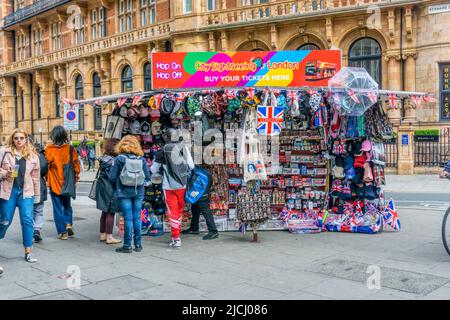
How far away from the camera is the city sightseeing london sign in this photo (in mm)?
9062

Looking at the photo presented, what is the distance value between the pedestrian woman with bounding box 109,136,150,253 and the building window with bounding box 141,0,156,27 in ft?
77.8

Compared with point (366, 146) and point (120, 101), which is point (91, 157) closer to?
point (120, 101)

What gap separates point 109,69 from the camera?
3319 cm

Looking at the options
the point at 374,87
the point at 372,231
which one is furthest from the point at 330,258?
the point at 374,87

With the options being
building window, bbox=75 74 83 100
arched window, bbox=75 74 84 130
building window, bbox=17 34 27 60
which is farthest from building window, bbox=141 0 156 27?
building window, bbox=17 34 27 60

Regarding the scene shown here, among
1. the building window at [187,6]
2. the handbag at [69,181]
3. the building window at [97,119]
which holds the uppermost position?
the building window at [187,6]

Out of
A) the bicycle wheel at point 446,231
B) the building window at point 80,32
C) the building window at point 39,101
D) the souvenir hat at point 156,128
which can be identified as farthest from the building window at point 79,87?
the bicycle wheel at point 446,231

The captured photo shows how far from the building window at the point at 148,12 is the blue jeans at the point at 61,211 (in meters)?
→ 22.8

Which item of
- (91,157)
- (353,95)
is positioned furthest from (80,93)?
(353,95)

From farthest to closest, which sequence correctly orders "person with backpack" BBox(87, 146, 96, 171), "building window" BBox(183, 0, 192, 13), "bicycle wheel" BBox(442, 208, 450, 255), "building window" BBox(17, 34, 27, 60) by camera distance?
1. "building window" BBox(17, 34, 27, 60)
2. "person with backpack" BBox(87, 146, 96, 171)
3. "building window" BBox(183, 0, 192, 13)
4. "bicycle wheel" BBox(442, 208, 450, 255)

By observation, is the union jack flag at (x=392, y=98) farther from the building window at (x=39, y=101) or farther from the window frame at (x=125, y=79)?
the building window at (x=39, y=101)

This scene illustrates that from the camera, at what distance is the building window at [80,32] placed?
117 feet

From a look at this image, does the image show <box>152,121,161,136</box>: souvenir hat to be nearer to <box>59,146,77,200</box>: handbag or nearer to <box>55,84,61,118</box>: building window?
<box>59,146,77,200</box>: handbag

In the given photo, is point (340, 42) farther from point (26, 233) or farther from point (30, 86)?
point (30, 86)
